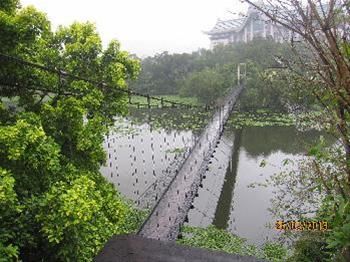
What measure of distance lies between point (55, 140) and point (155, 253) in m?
3.67

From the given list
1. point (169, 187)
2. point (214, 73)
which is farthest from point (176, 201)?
point (214, 73)

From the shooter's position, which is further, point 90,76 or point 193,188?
point 193,188

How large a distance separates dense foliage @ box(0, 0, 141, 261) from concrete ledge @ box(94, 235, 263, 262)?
5.39 ft

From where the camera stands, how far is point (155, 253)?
6.72 feet

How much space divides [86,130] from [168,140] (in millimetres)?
14266

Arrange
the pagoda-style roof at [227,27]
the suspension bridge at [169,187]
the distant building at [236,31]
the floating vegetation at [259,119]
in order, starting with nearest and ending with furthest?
the suspension bridge at [169,187] → the floating vegetation at [259,119] → the distant building at [236,31] → the pagoda-style roof at [227,27]

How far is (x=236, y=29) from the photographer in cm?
4884

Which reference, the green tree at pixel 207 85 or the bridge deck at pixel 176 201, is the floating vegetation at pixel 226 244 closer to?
the bridge deck at pixel 176 201

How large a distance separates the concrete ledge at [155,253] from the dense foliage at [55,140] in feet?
5.39

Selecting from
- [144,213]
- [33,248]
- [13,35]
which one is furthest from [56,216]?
[144,213]

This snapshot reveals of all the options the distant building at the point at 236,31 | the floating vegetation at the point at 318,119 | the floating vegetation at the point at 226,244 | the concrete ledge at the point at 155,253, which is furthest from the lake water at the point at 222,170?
the distant building at the point at 236,31

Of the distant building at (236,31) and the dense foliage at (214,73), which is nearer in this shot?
the dense foliage at (214,73)

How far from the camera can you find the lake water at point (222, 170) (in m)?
10.4

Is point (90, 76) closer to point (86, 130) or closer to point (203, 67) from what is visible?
point (86, 130)
